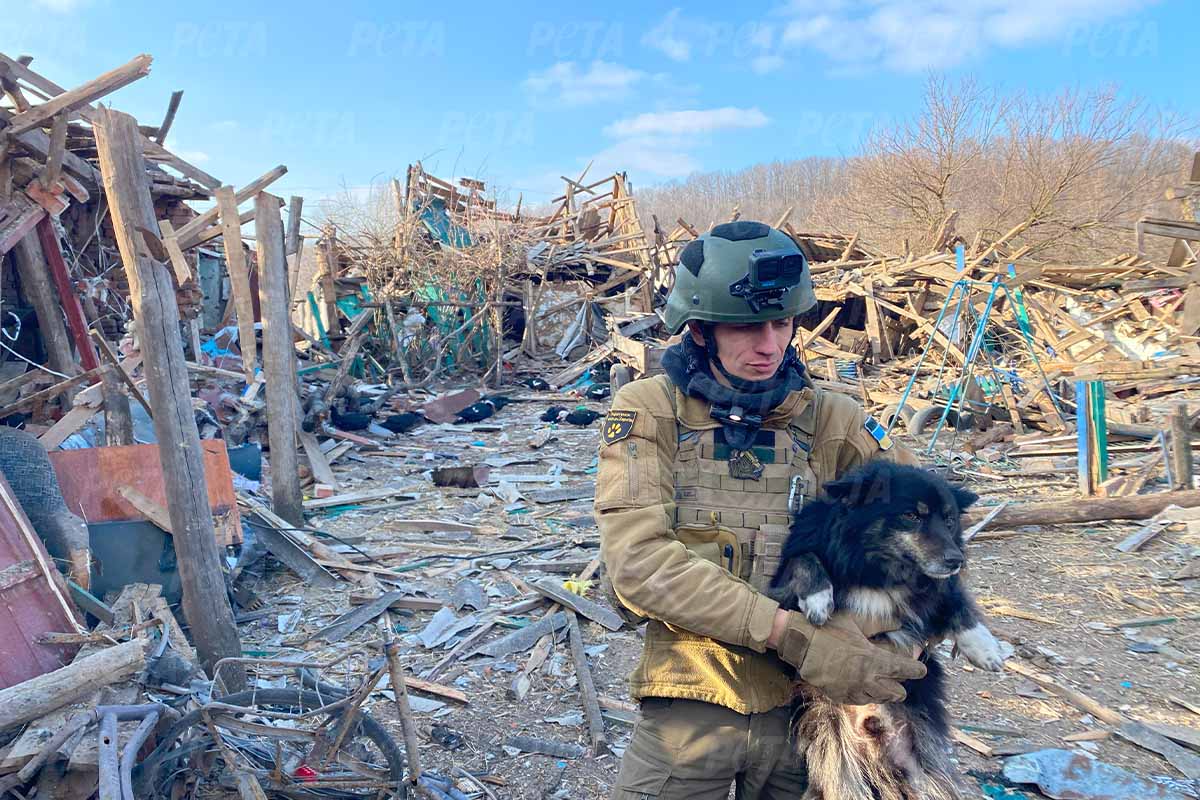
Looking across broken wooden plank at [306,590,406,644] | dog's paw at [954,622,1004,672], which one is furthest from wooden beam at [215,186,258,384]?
dog's paw at [954,622,1004,672]

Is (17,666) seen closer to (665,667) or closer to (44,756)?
(44,756)

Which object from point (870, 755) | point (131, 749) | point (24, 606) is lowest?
point (131, 749)

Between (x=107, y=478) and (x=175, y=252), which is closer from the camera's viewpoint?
(x=175, y=252)

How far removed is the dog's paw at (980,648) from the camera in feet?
7.17

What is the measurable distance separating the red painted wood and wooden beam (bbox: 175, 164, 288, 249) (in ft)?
11.7

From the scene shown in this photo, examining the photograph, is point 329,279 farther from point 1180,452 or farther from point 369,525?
point 1180,452

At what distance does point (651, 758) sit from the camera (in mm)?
2035

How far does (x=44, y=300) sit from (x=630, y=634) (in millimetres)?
7189

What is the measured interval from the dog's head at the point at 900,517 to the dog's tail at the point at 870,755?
45 centimetres

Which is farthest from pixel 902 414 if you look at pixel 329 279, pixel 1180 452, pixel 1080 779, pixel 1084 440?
pixel 329 279

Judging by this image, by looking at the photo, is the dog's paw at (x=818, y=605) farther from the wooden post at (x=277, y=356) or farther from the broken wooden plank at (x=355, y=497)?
the broken wooden plank at (x=355, y=497)

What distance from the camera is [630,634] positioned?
19.4 ft

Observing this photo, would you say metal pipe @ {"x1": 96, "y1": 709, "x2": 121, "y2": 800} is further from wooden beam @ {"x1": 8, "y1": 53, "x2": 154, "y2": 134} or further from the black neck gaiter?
wooden beam @ {"x1": 8, "y1": 53, "x2": 154, "y2": 134}

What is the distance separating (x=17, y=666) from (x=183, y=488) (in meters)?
1.46
